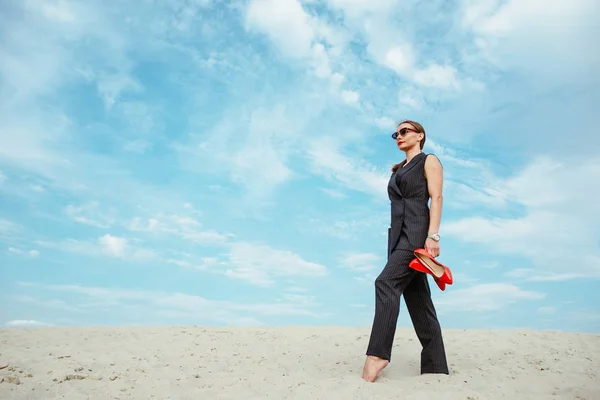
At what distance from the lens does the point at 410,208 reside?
5266 millimetres

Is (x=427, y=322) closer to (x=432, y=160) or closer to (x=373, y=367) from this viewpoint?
(x=373, y=367)

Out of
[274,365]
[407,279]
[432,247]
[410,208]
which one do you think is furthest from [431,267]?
[274,365]

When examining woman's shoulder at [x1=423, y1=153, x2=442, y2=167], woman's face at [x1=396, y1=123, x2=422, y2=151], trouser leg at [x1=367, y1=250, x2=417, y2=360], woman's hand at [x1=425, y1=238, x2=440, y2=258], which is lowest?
trouser leg at [x1=367, y1=250, x2=417, y2=360]

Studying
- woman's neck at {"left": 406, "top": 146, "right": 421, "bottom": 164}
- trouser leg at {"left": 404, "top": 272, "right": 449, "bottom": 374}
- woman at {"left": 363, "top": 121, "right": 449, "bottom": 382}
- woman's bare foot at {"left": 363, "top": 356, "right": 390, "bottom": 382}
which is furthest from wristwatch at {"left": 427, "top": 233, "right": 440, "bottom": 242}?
woman's bare foot at {"left": 363, "top": 356, "right": 390, "bottom": 382}

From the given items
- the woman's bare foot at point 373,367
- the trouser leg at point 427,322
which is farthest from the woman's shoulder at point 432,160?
the woman's bare foot at point 373,367

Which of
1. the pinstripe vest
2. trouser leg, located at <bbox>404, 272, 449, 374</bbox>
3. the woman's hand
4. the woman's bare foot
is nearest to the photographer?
the woman's bare foot

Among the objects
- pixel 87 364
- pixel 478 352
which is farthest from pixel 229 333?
pixel 478 352

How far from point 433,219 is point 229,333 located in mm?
4438

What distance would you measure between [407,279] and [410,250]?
0.97 feet

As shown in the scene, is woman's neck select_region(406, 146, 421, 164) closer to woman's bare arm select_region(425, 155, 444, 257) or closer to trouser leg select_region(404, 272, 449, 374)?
woman's bare arm select_region(425, 155, 444, 257)

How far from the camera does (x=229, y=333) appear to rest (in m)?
8.34

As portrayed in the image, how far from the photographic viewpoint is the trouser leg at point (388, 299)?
499 cm

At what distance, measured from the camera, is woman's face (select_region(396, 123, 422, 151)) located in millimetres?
5574

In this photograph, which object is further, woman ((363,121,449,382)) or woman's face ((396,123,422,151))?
woman's face ((396,123,422,151))
